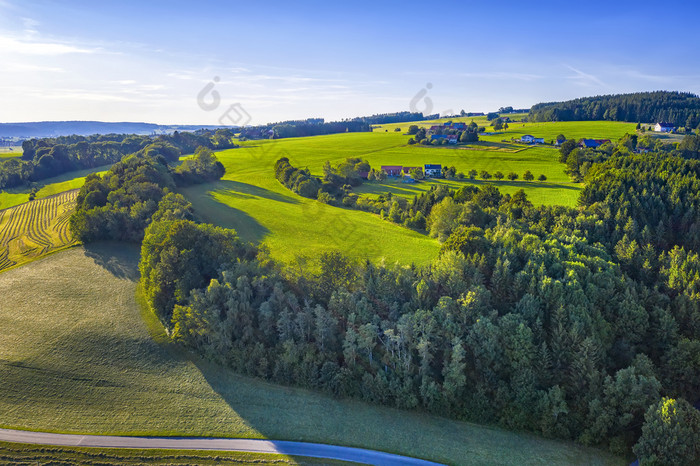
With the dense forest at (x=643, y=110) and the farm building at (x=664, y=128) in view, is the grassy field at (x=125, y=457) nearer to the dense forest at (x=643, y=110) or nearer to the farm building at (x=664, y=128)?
the farm building at (x=664, y=128)

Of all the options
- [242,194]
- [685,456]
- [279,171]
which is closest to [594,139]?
[279,171]

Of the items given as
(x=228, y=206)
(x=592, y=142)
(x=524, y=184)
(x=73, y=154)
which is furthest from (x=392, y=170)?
(x=73, y=154)

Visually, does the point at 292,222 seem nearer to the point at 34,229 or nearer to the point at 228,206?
the point at 228,206

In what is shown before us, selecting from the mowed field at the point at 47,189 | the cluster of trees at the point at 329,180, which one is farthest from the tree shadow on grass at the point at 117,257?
the mowed field at the point at 47,189

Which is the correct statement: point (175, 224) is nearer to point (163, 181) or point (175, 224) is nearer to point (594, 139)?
point (163, 181)

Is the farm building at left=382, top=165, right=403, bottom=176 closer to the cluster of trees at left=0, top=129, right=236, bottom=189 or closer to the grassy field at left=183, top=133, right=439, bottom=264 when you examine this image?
the grassy field at left=183, top=133, right=439, bottom=264
